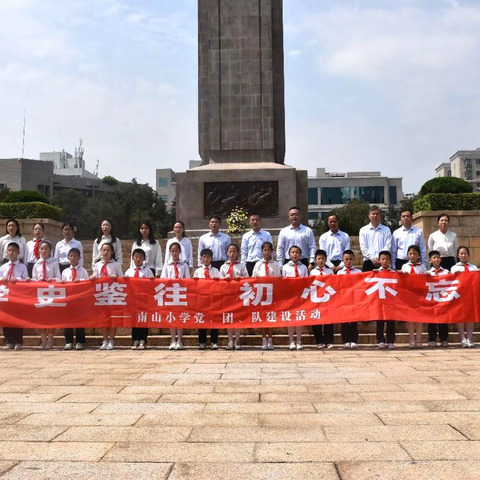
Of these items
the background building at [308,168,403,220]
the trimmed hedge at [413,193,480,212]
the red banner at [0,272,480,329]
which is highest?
the background building at [308,168,403,220]

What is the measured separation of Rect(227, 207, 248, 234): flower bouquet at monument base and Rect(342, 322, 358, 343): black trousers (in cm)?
734

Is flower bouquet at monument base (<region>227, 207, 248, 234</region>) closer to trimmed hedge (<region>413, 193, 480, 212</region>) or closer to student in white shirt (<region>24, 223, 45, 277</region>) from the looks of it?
trimmed hedge (<region>413, 193, 480, 212</region>)

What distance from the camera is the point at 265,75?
18.0 m

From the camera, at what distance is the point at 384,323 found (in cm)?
883

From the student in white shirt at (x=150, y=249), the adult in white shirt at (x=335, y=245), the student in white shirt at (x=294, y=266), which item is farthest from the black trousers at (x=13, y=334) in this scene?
the adult in white shirt at (x=335, y=245)

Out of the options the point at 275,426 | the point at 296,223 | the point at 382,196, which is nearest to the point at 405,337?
the point at 296,223

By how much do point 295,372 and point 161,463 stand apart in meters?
3.14

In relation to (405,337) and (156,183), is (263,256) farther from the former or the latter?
(156,183)

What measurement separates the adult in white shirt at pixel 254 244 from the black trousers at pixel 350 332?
1.76m

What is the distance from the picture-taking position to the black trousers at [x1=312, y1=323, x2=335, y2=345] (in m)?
8.60

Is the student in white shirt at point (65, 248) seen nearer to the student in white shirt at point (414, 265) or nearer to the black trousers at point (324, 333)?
the black trousers at point (324, 333)

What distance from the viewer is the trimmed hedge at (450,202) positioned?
15508 mm

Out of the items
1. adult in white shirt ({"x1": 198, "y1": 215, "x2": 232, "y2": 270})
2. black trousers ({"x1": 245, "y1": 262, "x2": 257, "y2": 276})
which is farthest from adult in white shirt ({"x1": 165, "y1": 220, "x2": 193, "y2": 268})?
black trousers ({"x1": 245, "y1": 262, "x2": 257, "y2": 276})

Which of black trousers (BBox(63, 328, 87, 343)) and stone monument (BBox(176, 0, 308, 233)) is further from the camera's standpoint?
stone monument (BBox(176, 0, 308, 233))
